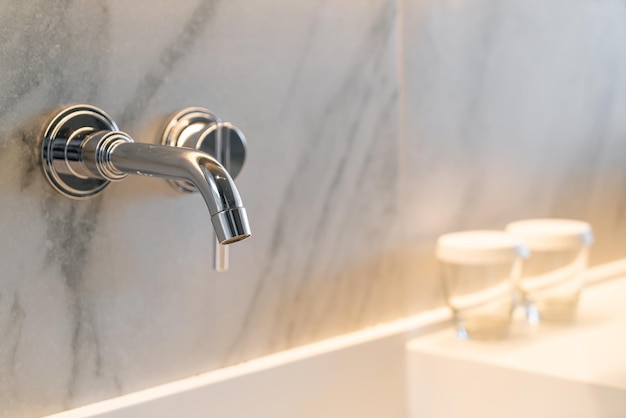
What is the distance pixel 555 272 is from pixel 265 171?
1.37 ft

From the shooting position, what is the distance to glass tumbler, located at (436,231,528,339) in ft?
2.72

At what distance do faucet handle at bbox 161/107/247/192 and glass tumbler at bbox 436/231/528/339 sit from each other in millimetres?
322

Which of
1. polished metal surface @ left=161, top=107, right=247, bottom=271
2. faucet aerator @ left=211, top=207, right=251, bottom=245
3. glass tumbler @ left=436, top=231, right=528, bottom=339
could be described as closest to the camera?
faucet aerator @ left=211, top=207, right=251, bottom=245

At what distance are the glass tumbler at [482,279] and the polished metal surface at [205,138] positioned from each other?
1.03 ft

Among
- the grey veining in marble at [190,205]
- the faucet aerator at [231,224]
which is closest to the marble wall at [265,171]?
the grey veining in marble at [190,205]

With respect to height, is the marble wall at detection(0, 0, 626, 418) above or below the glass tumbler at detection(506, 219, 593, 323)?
above

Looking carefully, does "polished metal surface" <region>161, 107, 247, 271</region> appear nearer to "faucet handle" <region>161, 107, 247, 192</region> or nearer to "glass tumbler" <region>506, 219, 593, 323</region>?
"faucet handle" <region>161, 107, 247, 192</region>

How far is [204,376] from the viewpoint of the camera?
0.67m

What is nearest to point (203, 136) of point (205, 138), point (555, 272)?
point (205, 138)

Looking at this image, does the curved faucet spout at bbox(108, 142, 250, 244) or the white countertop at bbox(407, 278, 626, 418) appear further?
the white countertop at bbox(407, 278, 626, 418)

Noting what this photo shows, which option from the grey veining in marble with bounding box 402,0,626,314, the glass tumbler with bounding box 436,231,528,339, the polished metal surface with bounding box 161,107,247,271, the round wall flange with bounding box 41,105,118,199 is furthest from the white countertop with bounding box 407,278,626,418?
the round wall flange with bounding box 41,105,118,199

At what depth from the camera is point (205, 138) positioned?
2.03 ft

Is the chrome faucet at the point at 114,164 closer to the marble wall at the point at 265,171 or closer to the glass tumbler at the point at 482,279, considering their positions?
the marble wall at the point at 265,171

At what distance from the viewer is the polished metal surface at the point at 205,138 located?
62 cm
